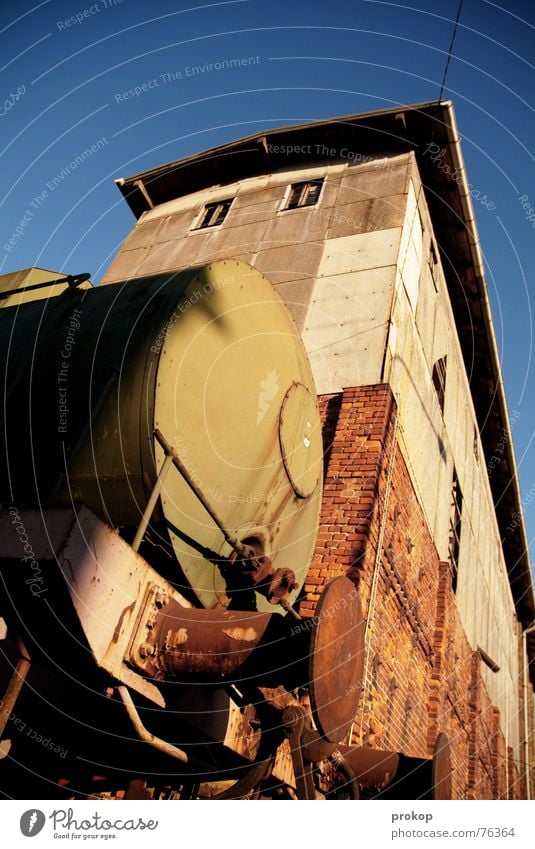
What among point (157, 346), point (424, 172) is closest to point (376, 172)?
point (424, 172)

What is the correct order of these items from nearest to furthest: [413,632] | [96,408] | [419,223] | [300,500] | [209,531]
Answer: [96,408]
[209,531]
[300,500]
[413,632]
[419,223]

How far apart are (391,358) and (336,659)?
15.1 feet

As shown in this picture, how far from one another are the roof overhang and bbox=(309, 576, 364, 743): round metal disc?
822 centimetres

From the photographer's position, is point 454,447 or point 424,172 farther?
point 454,447

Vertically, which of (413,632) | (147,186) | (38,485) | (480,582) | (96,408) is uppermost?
(147,186)

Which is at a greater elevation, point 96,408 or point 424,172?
point 424,172

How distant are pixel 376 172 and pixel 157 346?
7204 millimetres

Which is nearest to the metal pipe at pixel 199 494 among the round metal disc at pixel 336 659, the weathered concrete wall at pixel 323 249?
the round metal disc at pixel 336 659

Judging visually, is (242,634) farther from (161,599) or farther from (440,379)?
(440,379)

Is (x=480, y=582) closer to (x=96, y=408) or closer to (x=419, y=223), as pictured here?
(x=419, y=223)

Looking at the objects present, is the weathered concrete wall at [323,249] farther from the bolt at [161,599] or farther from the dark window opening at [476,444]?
the dark window opening at [476,444]

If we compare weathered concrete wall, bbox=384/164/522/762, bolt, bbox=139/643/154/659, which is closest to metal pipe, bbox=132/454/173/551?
bolt, bbox=139/643/154/659

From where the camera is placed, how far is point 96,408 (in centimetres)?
279

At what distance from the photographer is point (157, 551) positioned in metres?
2.88
